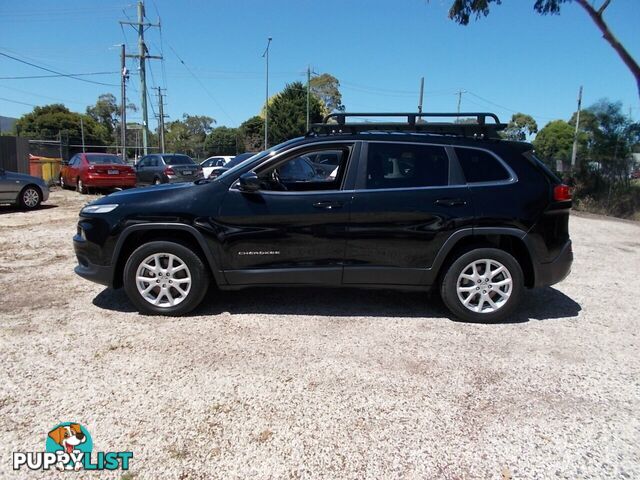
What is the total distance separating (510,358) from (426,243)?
48.2 inches

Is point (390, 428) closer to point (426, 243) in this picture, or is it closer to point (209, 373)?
point (209, 373)

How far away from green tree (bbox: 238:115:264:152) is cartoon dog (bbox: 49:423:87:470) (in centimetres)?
6378

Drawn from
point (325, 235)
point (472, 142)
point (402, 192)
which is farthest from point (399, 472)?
point (472, 142)

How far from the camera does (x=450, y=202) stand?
14.0 feet

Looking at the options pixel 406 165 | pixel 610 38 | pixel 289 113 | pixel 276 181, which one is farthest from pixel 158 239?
pixel 289 113

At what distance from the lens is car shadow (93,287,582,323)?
4613 mm

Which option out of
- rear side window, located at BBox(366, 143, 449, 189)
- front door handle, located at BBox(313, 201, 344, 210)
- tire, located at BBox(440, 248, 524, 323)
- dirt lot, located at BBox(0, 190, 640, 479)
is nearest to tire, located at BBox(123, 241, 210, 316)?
dirt lot, located at BBox(0, 190, 640, 479)

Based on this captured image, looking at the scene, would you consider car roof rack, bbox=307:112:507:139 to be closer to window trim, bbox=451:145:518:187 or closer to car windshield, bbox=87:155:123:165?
window trim, bbox=451:145:518:187

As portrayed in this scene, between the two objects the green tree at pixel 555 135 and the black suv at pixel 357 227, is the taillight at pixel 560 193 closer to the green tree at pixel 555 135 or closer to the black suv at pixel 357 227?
the black suv at pixel 357 227

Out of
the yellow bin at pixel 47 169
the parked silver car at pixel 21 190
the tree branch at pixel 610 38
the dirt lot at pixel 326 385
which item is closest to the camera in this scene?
A: the dirt lot at pixel 326 385

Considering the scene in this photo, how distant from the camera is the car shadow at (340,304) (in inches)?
182

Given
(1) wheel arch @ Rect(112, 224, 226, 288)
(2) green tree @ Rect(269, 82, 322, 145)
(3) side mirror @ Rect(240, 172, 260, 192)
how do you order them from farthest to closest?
(2) green tree @ Rect(269, 82, 322, 145) → (1) wheel arch @ Rect(112, 224, 226, 288) → (3) side mirror @ Rect(240, 172, 260, 192)

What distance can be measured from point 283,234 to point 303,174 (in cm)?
163

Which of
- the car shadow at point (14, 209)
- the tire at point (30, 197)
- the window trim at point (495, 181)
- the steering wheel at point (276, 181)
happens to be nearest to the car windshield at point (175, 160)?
the car shadow at point (14, 209)
